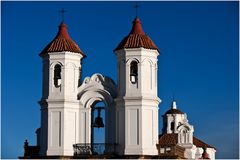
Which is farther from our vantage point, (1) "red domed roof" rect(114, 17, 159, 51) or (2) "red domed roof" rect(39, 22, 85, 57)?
(2) "red domed roof" rect(39, 22, 85, 57)

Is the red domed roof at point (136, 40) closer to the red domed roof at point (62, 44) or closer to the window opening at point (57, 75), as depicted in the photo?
the red domed roof at point (62, 44)

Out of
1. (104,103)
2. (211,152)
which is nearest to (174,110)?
(211,152)

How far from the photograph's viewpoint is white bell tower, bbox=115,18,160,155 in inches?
1570

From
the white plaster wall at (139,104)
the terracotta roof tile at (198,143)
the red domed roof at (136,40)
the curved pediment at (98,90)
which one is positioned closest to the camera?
the white plaster wall at (139,104)

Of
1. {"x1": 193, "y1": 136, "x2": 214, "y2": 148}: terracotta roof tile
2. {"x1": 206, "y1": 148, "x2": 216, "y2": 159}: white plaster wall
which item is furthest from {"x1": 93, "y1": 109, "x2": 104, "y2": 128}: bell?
{"x1": 206, "y1": 148, "x2": 216, "y2": 159}: white plaster wall

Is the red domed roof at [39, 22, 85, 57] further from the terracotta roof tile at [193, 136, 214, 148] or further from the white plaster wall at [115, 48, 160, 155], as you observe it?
the terracotta roof tile at [193, 136, 214, 148]

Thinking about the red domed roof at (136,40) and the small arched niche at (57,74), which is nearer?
the red domed roof at (136,40)

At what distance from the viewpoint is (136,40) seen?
1631 inches

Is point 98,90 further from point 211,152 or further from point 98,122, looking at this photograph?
point 211,152

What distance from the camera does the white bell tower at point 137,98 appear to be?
3988 cm

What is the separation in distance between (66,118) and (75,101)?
4.41 ft

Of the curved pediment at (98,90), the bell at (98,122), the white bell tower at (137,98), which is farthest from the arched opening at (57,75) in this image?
the white bell tower at (137,98)

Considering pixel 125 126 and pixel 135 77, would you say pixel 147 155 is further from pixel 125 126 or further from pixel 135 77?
pixel 135 77

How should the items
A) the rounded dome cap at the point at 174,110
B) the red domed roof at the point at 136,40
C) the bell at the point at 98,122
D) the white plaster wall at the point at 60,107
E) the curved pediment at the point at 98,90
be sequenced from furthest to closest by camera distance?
the rounded dome cap at the point at 174,110, the curved pediment at the point at 98,90, the bell at the point at 98,122, the red domed roof at the point at 136,40, the white plaster wall at the point at 60,107
